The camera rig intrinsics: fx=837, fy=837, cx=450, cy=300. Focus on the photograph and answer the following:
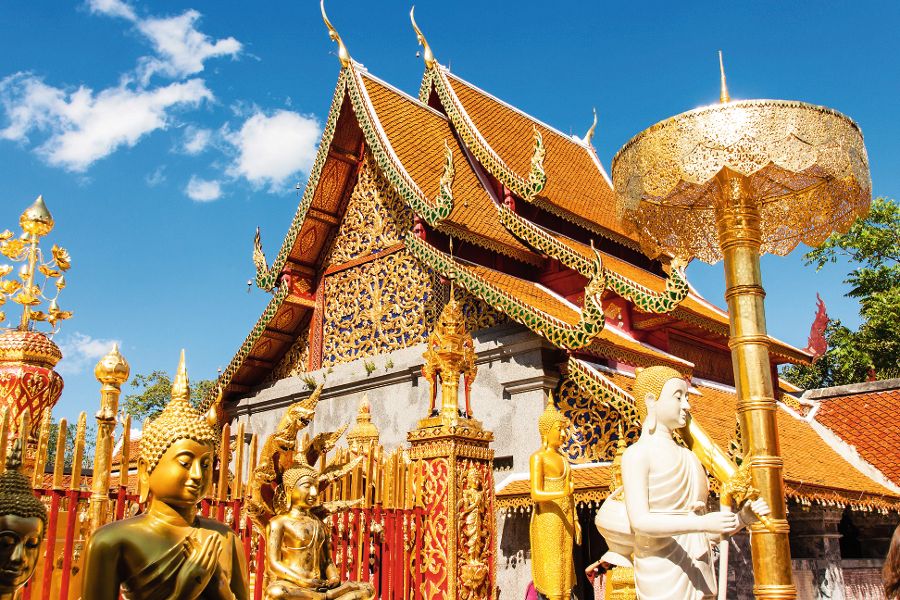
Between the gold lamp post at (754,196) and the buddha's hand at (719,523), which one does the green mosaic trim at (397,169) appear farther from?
the buddha's hand at (719,523)

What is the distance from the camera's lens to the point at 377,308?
9773 millimetres

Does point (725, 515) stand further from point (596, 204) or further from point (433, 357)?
point (596, 204)

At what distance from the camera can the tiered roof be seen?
27.4 feet

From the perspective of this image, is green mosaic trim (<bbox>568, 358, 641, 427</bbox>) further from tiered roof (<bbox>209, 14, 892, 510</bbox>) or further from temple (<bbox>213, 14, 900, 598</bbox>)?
tiered roof (<bbox>209, 14, 892, 510</bbox>)

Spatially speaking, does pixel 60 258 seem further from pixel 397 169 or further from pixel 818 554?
pixel 818 554

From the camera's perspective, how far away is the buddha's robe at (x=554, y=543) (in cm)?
527

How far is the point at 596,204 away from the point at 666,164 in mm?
7482

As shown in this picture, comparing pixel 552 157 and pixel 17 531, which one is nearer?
pixel 17 531

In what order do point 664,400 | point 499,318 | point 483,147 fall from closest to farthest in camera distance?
point 664,400 → point 499,318 → point 483,147

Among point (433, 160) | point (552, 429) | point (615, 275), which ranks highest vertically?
point (433, 160)

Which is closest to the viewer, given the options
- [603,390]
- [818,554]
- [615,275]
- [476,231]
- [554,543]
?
[554,543]

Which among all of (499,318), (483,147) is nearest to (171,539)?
(499,318)

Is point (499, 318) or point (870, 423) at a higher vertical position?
point (499, 318)

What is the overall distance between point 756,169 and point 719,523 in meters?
1.87
